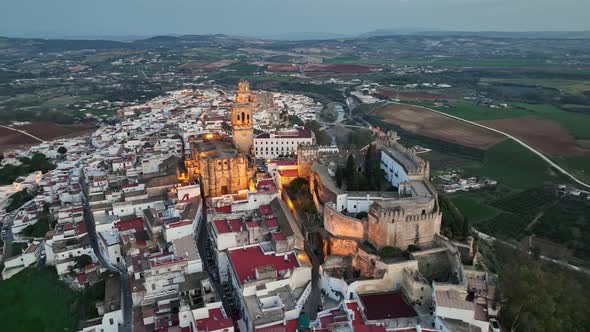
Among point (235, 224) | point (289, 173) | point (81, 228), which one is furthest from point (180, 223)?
point (289, 173)

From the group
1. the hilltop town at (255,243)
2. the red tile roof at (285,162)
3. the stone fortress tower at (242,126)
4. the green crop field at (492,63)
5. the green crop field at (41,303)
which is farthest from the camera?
the green crop field at (492,63)

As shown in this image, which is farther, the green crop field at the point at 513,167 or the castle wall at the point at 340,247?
the green crop field at the point at 513,167

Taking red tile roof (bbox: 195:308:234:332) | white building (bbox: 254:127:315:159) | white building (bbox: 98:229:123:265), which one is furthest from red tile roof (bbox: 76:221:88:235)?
→ white building (bbox: 254:127:315:159)

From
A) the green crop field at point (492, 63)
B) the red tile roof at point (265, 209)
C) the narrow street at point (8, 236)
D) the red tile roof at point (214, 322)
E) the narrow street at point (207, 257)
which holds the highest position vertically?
the green crop field at point (492, 63)

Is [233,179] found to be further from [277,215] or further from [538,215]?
[538,215]

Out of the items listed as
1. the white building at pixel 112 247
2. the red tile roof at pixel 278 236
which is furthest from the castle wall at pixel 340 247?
the white building at pixel 112 247

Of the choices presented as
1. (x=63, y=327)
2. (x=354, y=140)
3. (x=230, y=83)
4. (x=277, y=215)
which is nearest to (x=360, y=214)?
(x=277, y=215)

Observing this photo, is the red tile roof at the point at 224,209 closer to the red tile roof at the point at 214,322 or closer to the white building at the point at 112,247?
the white building at the point at 112,247
